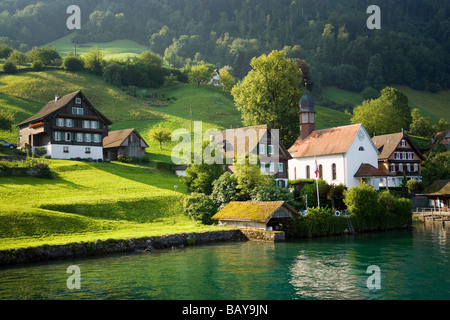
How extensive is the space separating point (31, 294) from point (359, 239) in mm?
32250

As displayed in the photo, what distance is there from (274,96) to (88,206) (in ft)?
138

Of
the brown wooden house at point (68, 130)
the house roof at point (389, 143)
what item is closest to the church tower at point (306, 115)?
the house roof at point (389, 143)

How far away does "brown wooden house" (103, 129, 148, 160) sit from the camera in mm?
76500

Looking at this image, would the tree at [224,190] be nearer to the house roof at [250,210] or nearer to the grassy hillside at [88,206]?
the house roof at [250,210]

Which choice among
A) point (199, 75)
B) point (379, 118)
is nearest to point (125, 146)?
point (379, 118)

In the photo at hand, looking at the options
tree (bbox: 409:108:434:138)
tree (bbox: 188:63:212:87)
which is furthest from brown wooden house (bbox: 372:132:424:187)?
tree (bbox: 188:63:212:87)

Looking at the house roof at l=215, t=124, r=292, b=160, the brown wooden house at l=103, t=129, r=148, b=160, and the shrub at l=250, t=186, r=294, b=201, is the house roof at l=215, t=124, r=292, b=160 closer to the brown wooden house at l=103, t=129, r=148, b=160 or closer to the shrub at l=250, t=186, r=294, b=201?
the shrub at l=250, t=186, r=294, b=201

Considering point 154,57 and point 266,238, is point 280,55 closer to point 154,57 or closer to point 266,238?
point 266,238

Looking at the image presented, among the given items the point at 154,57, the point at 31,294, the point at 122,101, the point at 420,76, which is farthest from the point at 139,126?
the point at 420,76

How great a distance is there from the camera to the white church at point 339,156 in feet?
208

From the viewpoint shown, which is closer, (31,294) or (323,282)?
(31,294)

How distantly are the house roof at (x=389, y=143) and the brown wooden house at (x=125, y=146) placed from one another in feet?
145

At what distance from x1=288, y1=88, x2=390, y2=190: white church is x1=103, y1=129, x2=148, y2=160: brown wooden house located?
26.8 m
